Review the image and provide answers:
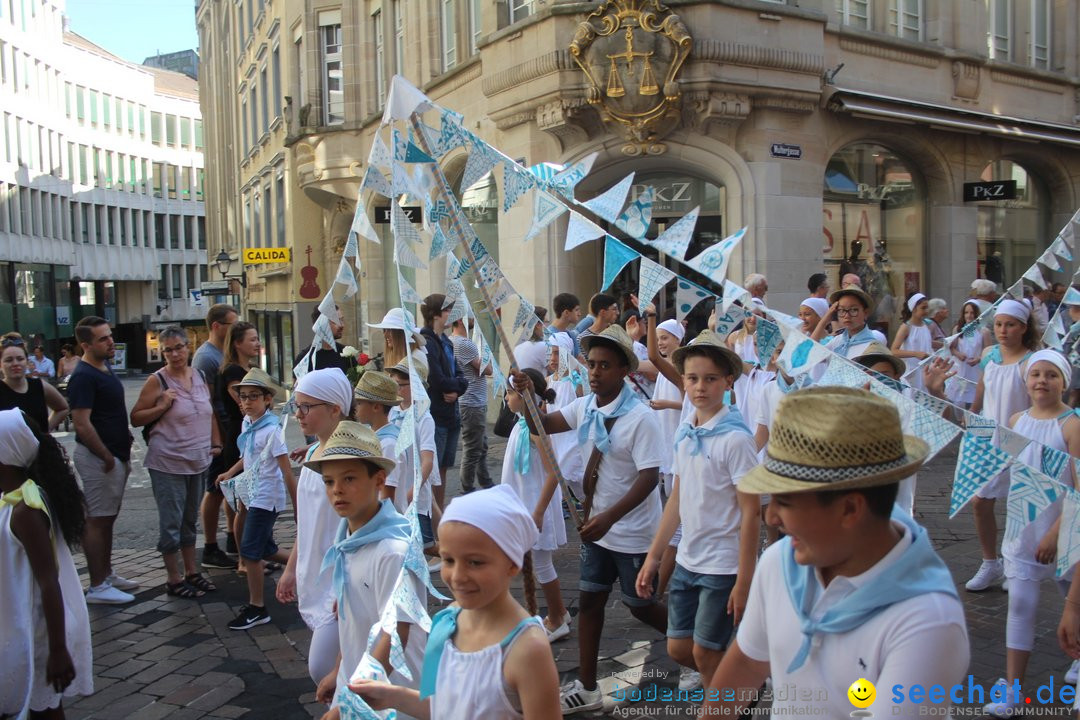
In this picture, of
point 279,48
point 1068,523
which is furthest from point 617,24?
point 279,48

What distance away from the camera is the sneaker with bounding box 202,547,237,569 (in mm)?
7492

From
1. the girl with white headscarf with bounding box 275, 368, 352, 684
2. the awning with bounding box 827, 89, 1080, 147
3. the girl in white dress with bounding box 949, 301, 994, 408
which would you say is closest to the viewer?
the girl with white headscarf with bounding box 275, 368, 352, 684

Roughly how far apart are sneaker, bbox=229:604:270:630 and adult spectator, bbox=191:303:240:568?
5.12ft

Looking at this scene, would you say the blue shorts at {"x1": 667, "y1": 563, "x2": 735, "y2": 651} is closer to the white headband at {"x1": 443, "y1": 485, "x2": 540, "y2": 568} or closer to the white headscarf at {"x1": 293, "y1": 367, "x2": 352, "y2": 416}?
the white headband at {"x1": 443, "y1": 485, "x2": 540, "y2": 568}

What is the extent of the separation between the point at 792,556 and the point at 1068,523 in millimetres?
1509

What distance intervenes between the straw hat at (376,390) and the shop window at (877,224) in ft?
37.5

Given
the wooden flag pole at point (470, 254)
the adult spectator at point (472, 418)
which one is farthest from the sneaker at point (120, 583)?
→ the wooden flag pole at point (470, 254)

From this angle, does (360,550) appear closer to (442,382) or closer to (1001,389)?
(1001,389)

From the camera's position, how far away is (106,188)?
6347 centimetres

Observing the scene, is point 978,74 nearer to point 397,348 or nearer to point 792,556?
point 397,348

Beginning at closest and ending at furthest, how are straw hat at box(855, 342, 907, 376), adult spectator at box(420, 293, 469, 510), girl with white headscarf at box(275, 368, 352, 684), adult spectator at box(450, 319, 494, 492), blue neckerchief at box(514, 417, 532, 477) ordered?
girl with white headscarf at box(275, 368, 352, 684) → straw hat at box(855, 342, 907, 376) → blue neckerchief at box(514, 417, 532, 477) → adult spectator at box(420, 293, 469, 510) → adult spectator at box(450, 319, 494, 492)

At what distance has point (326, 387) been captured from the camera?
14.8 feet

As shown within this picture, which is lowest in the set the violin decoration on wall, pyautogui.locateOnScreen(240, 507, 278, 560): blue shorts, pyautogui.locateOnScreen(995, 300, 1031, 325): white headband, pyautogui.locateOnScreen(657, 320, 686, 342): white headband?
pyautogui.locateOnScreen(240, 507, 278, 560): blue shorts

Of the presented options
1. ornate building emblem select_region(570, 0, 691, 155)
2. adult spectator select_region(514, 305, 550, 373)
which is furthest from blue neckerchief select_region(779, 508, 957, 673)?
ornate building emblem select_region(570, 0, 691, 155)
